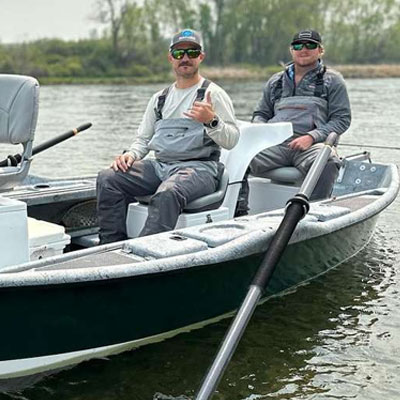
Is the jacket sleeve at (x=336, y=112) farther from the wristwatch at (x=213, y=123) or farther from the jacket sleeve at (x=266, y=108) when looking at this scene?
the wristwatch at (x=213, y=123)

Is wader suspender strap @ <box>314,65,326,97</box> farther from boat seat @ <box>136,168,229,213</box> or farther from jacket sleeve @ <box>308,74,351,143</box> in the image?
boat seat @ <box>136,168,229,213</box>

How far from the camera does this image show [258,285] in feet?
11.6

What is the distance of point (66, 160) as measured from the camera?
1236 centimetres

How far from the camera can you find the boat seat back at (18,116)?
4.52m

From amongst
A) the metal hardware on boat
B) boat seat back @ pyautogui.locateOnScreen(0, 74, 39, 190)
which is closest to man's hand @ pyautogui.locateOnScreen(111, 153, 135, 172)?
boat seat back @ pyautogui.locateOnScreen(0, 74, 39, 190)

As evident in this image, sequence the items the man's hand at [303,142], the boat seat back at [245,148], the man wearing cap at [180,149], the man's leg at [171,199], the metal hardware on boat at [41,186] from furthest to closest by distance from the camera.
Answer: the man's hand at [303,142] → the metal hardware on boat at [41,186] → the boat seat back at [245,148] → the man wearing cap at [180,149] → the man's leg at [171,199]

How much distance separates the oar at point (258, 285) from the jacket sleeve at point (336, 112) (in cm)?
144

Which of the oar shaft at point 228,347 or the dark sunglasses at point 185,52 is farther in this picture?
the dark sunglasses at point 185,52

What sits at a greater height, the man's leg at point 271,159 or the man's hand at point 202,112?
the man's hand at point 202,112

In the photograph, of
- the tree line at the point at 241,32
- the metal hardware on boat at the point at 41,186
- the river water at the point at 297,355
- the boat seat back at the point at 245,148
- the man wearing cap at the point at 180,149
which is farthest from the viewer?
the tree line at the point at 241,32

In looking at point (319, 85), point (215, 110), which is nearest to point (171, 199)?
point (215, 110)

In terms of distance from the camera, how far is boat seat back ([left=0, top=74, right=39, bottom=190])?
4.52 metres

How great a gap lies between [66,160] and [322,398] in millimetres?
9205

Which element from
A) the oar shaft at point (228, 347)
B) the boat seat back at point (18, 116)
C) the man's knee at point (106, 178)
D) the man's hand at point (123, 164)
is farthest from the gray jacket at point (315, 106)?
the oar shaft at point (228, 347)
